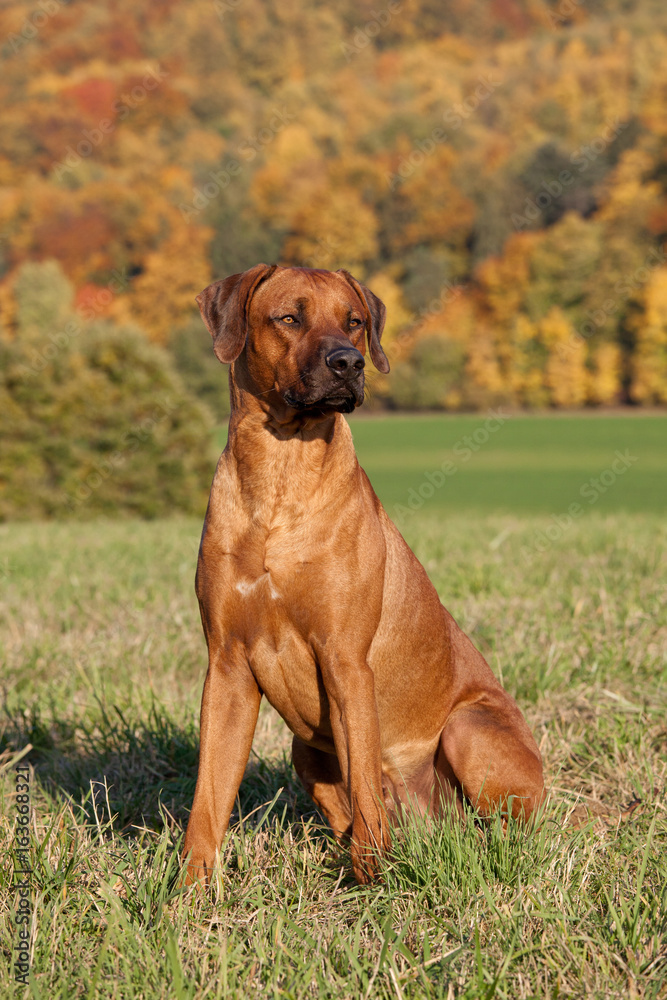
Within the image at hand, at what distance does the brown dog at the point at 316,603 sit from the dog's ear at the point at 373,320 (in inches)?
0.4

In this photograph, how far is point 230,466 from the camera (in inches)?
109

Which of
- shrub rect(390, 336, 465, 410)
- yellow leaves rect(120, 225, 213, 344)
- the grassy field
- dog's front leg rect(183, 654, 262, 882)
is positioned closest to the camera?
the grassy field

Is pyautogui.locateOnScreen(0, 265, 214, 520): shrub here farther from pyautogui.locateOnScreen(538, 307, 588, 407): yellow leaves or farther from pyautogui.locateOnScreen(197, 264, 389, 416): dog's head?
pyautogui.locateOnScreen(538, 307, 588, 407): yellow leaves

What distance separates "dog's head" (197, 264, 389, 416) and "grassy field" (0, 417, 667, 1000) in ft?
4.29

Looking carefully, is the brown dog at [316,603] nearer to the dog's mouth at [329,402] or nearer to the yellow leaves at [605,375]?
the dog's mouth at [329,402]

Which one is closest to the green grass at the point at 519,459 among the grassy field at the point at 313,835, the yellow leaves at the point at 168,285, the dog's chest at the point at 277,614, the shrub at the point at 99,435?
the shrub at the point at 99,435

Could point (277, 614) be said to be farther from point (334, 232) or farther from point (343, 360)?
point (334, 232)

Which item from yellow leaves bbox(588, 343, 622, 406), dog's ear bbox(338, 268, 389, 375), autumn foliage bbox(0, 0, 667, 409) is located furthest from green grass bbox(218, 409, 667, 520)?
dog's ear bbox(338, 268, 389, 375)

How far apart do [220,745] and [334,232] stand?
178ft

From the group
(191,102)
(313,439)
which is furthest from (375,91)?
(313,439)

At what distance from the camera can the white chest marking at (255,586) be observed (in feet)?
8.54

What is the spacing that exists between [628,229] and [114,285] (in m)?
27.3

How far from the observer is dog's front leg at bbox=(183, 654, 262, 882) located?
270cm

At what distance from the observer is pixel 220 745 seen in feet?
8.96
